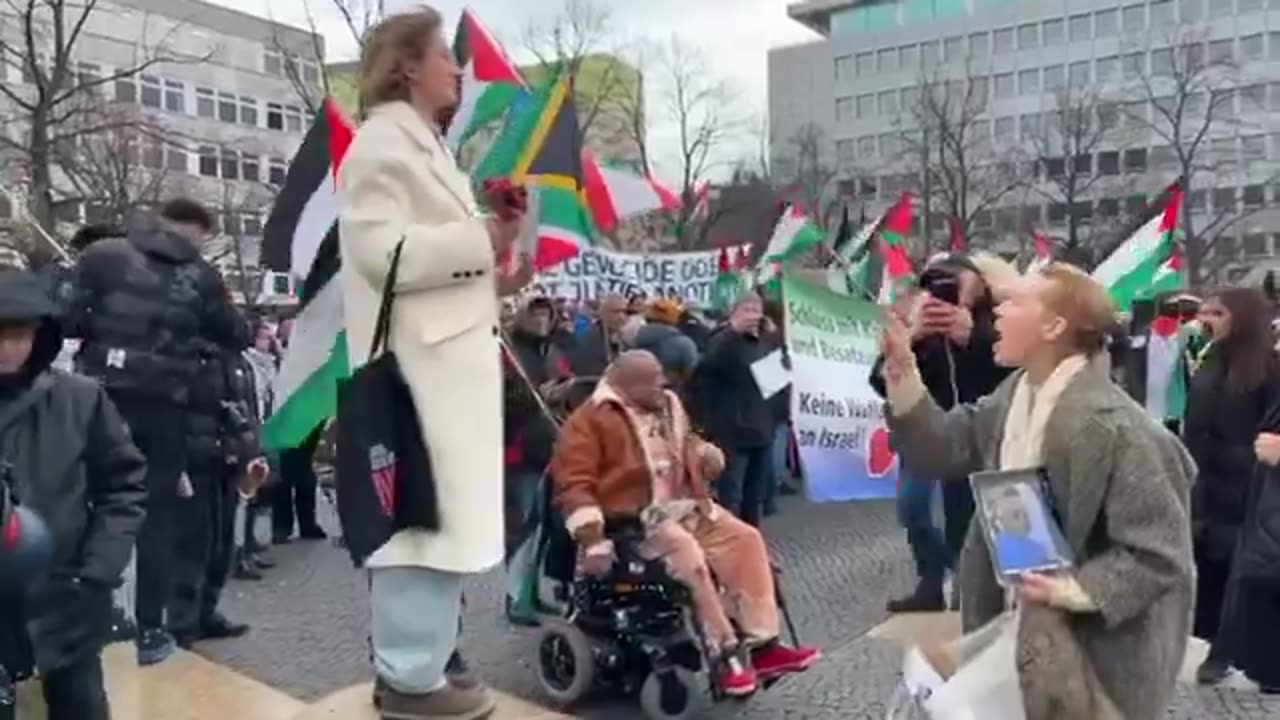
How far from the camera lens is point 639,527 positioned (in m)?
5.86

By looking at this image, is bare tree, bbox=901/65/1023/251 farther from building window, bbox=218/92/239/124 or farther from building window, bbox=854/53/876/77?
building window, bbox=218/92/239/124

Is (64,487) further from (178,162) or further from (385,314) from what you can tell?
(178,162)

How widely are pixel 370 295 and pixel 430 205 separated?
1.00 ft

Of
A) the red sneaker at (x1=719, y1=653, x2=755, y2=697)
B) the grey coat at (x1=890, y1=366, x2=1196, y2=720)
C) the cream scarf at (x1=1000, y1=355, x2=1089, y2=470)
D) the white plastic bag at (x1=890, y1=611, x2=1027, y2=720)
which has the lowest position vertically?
the red sneaker at (x1=719, y1=653, x2=755, y2=697)

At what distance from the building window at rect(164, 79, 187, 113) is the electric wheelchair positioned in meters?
66.7

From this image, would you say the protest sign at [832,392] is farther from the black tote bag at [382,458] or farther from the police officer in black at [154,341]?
the black tote bag at [382,458]

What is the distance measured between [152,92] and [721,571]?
66.6m

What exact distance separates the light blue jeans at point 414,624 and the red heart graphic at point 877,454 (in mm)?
5073

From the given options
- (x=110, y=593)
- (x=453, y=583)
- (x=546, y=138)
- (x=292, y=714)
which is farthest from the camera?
(x=546, y=138)

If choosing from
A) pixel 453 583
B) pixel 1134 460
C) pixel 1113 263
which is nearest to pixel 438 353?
pixel 453 583

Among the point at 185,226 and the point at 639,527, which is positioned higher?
the point at 185,226

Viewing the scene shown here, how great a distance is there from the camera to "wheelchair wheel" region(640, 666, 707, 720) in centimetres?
562

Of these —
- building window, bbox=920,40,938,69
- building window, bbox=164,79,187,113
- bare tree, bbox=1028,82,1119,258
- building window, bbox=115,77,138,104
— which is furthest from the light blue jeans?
building window, bbox=920,40,938,69

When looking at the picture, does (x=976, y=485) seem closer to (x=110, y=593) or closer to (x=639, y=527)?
(x=110, y=593)
